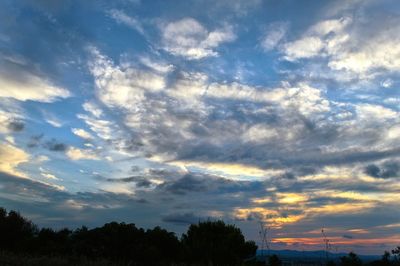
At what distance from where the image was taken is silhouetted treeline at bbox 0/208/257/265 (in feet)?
192

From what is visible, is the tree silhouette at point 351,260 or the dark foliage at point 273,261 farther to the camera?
the dark foliage at point 273,261

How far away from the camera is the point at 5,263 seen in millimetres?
21641

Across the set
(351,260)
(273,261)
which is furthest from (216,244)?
(351,260)

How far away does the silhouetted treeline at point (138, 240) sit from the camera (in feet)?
192

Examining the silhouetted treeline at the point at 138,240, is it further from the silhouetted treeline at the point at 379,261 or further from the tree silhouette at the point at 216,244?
the silhouetted treeline at the point at 379,261

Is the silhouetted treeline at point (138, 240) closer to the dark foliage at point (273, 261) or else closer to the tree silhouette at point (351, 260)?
the dark foliage at point (273, 261)

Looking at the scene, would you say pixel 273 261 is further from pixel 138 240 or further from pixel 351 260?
pixel 138 240

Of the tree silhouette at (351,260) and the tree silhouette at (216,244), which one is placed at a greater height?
the tree silhouette at (216,244)

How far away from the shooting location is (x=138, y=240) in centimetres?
7369

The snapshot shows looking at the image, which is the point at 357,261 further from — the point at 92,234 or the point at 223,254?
the point at 92,234

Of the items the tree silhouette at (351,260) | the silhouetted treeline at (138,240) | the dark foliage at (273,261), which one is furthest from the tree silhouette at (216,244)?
the tree silhouette at (351,260)

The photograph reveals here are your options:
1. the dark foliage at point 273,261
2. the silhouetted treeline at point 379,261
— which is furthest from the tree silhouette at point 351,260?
the dark foliage at point 273,261

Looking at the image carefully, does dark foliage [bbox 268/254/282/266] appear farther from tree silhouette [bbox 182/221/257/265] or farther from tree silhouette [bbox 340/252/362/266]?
tree silhouette [bbox 340/252/362/266]

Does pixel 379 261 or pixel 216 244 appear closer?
pixel 379 261
